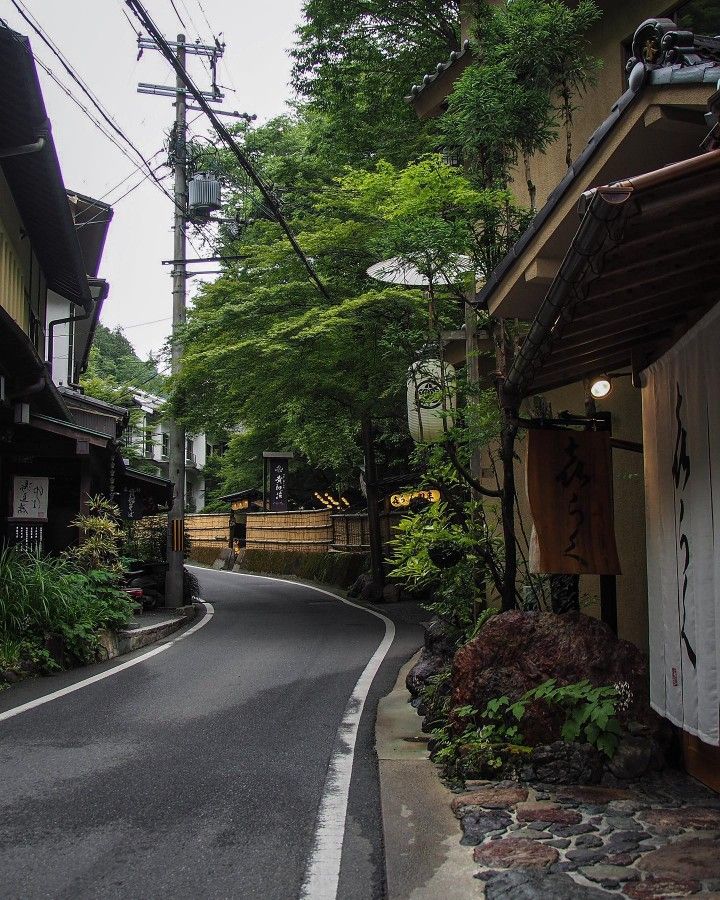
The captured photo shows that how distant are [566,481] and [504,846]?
3.25 m

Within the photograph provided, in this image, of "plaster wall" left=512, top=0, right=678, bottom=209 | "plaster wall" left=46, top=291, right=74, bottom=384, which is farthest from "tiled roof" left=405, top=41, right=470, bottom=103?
"plaster wall" left=46, top=291, right=74, bottom=384

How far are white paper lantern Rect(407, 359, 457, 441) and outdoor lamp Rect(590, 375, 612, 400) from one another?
6.10 ft

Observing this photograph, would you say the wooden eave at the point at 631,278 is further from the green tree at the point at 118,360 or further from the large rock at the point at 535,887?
the green tree at the point at 118,360

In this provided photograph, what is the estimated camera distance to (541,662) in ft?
23.0

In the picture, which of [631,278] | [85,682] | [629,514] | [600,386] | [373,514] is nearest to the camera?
[631,278]

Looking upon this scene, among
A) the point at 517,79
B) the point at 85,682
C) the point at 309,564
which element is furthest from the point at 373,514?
the point at 517,79

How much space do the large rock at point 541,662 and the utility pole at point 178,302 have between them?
649 inches

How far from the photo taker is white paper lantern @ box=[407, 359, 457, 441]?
33.3ft

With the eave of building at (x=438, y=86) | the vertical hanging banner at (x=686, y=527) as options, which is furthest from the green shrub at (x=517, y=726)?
the eave of building at (x=438, y=86)

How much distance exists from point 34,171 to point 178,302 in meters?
9.54

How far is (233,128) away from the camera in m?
34.9

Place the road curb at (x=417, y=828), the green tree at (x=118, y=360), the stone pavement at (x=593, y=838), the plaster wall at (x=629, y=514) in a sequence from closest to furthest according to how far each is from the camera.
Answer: the stone pavement at (x=593, y=838) → the road curb at (x=417, y=828) → the plaster wall at (x=629, y=514) → the green tree at (x=118, y=360)

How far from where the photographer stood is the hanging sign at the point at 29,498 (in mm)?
16219

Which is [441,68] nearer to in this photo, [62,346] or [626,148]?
[626,148]
